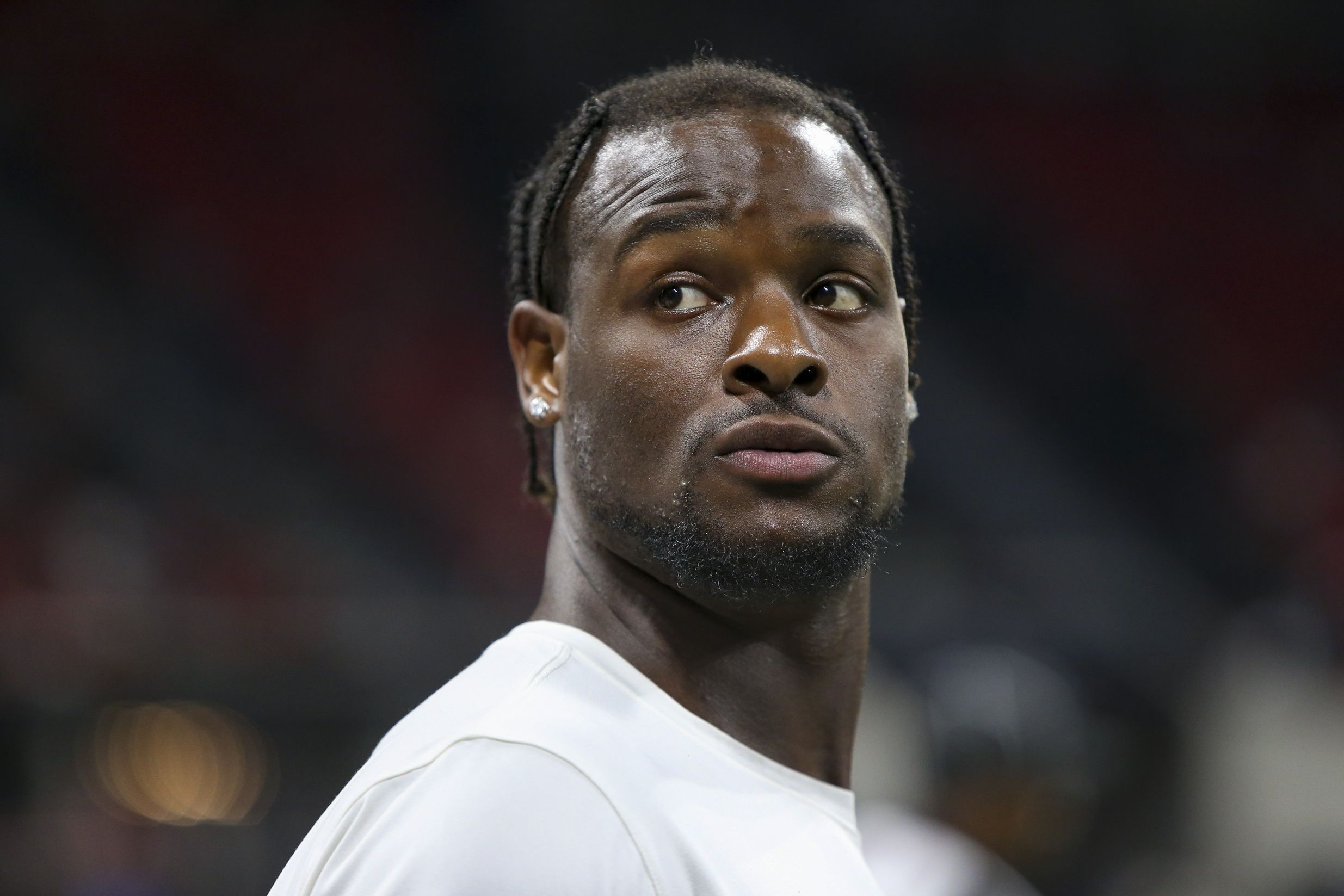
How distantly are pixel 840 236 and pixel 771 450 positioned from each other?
0.34 meters

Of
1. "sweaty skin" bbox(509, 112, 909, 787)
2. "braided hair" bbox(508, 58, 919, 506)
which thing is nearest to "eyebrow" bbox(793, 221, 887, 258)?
"sweaty skin" bbox(509, 112, 909, 787)

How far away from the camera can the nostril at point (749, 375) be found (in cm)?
177

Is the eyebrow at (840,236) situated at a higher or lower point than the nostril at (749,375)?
higher

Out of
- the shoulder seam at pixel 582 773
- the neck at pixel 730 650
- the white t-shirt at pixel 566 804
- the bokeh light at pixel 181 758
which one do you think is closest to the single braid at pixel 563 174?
the neck at pixel 730 650

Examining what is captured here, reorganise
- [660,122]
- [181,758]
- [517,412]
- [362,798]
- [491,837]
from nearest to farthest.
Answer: [491,837]
[362,798]
[660,122]
[517,412]
[181,758]

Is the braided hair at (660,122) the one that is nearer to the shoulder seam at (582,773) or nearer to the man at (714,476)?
the man at (714,476)

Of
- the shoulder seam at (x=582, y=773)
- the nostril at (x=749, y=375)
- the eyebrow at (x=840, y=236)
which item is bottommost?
the shoulder seam at (x=582, y=773)

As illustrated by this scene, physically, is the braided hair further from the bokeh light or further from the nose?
the bokeh light

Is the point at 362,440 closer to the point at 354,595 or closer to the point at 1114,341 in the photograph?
the point at 354,595

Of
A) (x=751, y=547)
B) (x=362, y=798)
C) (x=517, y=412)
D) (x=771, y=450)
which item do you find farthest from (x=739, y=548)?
(x=517, y=412)

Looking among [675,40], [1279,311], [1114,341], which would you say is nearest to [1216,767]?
[1114,341]

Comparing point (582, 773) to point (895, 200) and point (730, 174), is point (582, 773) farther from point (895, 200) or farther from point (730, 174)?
point (895, 200)

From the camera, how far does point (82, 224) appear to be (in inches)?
404

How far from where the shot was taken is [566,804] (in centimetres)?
141
